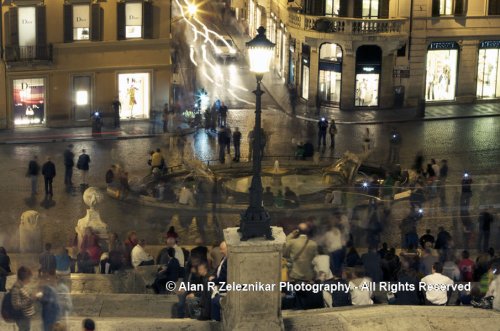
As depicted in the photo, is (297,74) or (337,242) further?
(297,74)

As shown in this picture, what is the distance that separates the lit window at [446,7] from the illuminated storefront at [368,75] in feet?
12.3

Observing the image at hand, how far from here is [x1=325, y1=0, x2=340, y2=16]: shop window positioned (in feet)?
186

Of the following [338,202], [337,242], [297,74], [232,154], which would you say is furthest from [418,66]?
[337,242]

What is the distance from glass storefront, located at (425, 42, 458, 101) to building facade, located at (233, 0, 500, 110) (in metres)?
0.05

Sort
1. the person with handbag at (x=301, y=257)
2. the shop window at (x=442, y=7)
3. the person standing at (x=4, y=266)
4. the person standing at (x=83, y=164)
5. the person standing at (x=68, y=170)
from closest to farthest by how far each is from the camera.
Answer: the person with handbag at (x=301, y=257), the person standing at (x=4, y=266), the person standing at (x=68, y=170), the person standing at (x=83, y=164), the shop window at (x=442, y=7)

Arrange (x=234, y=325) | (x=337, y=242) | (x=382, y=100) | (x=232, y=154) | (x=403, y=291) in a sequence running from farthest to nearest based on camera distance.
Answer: (x=382, y=100) < (x=232, y=154) < (x=337, y=242) < (x=403, y=291) < (x=234, y=325)

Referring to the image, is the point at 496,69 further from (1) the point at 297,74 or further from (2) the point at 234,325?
(2) the point at 234,325

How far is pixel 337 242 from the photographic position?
28.0m

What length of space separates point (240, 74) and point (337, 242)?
125 ft

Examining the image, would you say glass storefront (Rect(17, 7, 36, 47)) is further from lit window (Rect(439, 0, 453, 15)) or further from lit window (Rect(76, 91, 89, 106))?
lit window (Rect(439, 0, 453, 15))

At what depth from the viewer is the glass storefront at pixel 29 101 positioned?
50.7 m

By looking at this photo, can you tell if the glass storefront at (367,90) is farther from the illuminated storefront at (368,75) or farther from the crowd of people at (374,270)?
the crowd of people at (374,270)

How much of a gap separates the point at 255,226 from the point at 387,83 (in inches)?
1493

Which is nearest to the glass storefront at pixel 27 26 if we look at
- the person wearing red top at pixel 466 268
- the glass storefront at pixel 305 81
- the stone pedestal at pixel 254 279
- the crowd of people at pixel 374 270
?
the glass storefront at pixel 305 81
